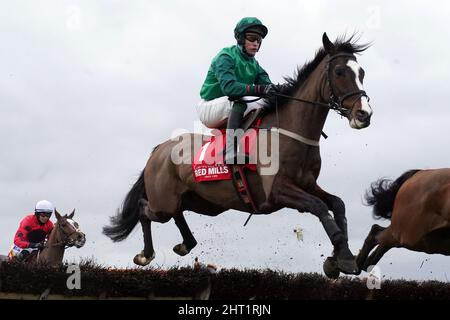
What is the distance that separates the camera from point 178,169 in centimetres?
995

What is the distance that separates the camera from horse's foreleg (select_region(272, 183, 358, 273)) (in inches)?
310

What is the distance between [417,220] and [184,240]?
294 centimetres

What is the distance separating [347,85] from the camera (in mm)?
8266

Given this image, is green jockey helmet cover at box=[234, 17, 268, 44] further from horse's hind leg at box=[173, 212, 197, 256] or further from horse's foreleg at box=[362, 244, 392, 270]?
horse's foreleg at box=[362, 244, 392, 270]

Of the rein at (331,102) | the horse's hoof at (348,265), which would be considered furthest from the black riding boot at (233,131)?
the horse's hoof at (348,265)

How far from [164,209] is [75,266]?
1.69m

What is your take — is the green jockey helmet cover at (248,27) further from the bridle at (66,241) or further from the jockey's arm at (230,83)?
the bridle at (66,241)

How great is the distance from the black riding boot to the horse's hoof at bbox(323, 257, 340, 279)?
1486 millimetres

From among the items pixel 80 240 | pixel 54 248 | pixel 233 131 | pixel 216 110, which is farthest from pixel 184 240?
pixel 54 248

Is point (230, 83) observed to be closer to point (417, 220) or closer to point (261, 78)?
point (261, 78)
